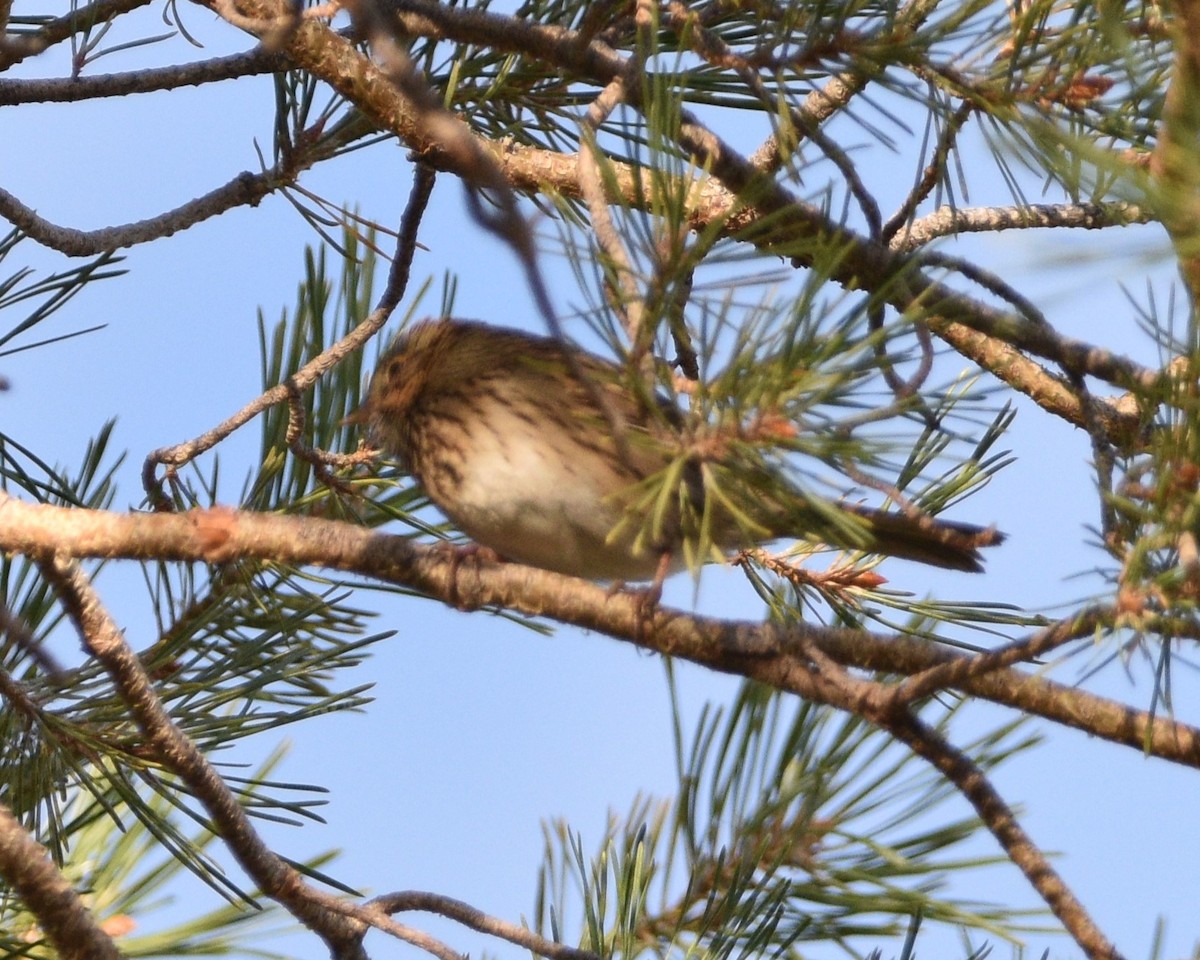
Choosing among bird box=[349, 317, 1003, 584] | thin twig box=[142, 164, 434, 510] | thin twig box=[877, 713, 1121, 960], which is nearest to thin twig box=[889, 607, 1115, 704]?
thin twig box=[877, 713, 1121, 960]

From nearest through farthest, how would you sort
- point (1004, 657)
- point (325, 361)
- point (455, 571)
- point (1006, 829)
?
1. point (1004, 657)
2. point (1006, 829)
3. point (455, 571)
4. point (325, 361)

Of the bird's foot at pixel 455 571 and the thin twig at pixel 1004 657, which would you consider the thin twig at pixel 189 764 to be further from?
the thin twig at pixel 1004 657

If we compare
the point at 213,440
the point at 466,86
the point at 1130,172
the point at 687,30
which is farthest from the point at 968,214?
the point at 1130,172

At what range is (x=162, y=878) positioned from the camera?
84.4 inches

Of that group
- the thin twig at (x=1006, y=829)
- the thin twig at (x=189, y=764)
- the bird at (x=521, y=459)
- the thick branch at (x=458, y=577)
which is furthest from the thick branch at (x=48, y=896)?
the thin twig at (x=1006, y=829)

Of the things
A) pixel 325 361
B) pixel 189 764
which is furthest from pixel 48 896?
pixel 325 361

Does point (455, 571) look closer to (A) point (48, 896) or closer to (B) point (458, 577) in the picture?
(B) point (458, 577)

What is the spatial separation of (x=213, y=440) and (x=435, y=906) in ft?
2.15

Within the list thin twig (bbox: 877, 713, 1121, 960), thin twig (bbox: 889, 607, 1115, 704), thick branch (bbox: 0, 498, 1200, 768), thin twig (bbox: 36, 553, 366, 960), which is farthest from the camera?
thin twig (bbox: 36, 553, 366, 960)

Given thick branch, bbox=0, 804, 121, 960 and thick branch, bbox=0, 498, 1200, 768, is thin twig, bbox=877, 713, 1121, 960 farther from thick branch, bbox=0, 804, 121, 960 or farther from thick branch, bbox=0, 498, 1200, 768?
thick branch, bbox=0, 804, 121, 960

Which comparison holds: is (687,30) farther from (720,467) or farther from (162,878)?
(162,878)

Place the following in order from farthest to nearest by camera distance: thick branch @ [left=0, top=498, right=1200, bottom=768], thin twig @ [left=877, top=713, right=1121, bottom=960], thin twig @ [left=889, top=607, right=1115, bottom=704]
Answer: thick branch @ [left=0, top=498, right=1200, bottom=768]
thin twig @ [left=877, top=713, right=1121, bottom=960]
thin twig @ [left=889, top=607, right=1115, bottom=704]

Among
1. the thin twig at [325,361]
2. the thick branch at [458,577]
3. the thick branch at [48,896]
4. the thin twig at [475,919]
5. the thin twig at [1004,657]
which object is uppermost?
the thin twig at [325,361]

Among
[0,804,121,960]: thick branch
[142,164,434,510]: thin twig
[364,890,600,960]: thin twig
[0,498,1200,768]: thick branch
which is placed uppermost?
[142,164,434,510]: thin twig
